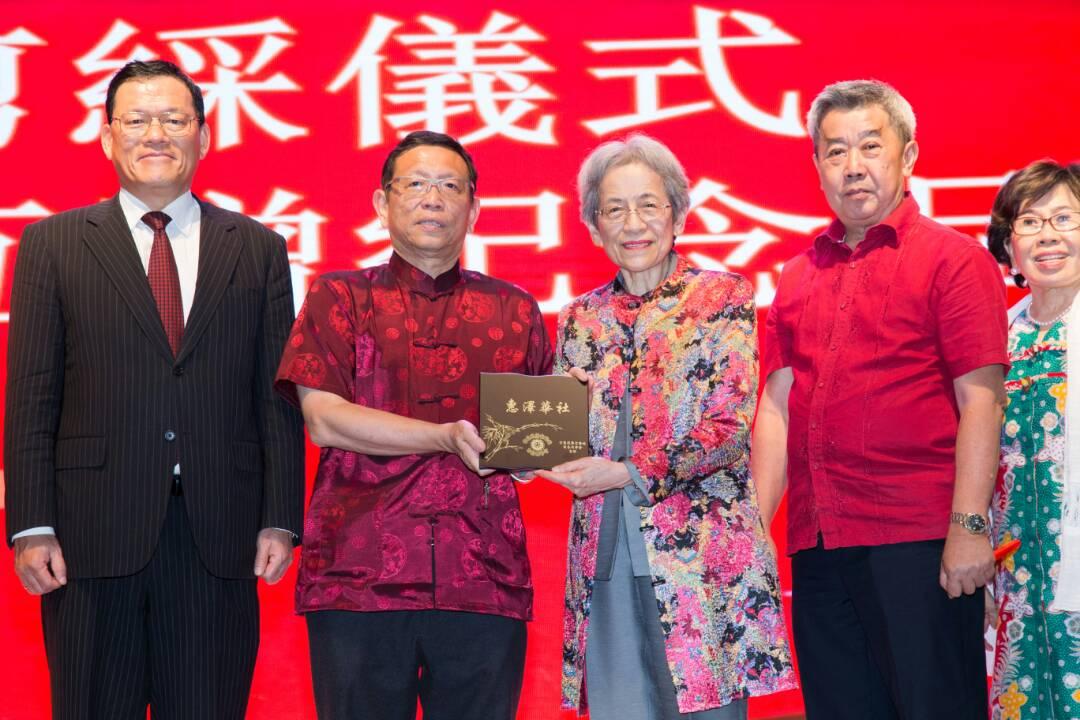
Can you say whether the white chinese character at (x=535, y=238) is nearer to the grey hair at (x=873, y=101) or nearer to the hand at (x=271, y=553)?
the grey hair at (x=873, y=101)

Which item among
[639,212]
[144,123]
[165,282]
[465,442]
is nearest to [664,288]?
[639,212]

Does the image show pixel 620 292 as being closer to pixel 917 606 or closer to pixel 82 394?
pixel 917 606

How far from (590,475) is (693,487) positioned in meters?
0.21

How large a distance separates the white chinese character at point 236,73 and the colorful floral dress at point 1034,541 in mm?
2328

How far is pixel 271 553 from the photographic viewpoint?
225 centimetres

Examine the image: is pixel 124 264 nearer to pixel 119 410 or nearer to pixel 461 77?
pixel 119 410

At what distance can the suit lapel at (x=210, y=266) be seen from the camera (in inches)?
86.8

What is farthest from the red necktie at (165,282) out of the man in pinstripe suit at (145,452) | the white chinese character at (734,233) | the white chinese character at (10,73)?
the white chinese character at (734,233)

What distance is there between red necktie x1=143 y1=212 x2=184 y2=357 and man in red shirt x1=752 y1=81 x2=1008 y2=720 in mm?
1255

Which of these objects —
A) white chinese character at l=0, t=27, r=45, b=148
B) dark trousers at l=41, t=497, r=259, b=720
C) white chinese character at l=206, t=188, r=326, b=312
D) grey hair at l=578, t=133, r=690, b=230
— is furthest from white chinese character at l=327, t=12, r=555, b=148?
dark trousers at l=41, t=497, r=259, b=720

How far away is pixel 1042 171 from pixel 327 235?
213 cm

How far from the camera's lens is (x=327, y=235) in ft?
12.0

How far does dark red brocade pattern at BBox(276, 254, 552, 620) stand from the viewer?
82.7 inches

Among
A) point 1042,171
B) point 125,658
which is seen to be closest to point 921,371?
point 1042,171
